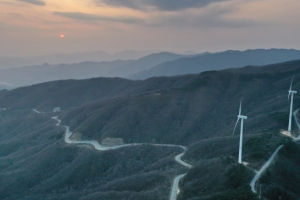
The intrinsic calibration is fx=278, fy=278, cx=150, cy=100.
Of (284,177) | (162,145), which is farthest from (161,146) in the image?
(284,177)

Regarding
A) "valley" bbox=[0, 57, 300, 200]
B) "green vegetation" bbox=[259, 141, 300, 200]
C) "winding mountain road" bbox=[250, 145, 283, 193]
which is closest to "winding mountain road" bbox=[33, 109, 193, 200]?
"valley" bbox=[0, 57, 300, 200]

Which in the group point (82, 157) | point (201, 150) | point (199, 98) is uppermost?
point (199, 98)

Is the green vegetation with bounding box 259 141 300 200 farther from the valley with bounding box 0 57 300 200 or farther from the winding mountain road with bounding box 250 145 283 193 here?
the winding mountain road with bounding box 250 145 283 193

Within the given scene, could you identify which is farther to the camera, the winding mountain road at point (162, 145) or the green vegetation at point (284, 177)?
the winding mountain road at point (162, 145)

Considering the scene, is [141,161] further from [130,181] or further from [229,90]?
[229,90]

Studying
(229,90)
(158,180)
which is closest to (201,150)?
(158,180)

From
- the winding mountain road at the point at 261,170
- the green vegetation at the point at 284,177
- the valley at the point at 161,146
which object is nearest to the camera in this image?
the green vegetation at the point at 284,177

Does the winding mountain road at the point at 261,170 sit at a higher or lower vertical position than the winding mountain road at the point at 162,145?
higher

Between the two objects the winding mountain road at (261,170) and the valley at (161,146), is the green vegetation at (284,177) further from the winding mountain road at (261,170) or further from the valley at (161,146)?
the winding mountain road at (261,170)

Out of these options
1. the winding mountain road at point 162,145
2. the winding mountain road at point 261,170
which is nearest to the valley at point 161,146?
the winding mountain road at point 162,145

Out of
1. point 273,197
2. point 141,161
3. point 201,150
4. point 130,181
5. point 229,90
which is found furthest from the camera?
point 229,90

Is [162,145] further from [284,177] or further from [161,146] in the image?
[284,177]
